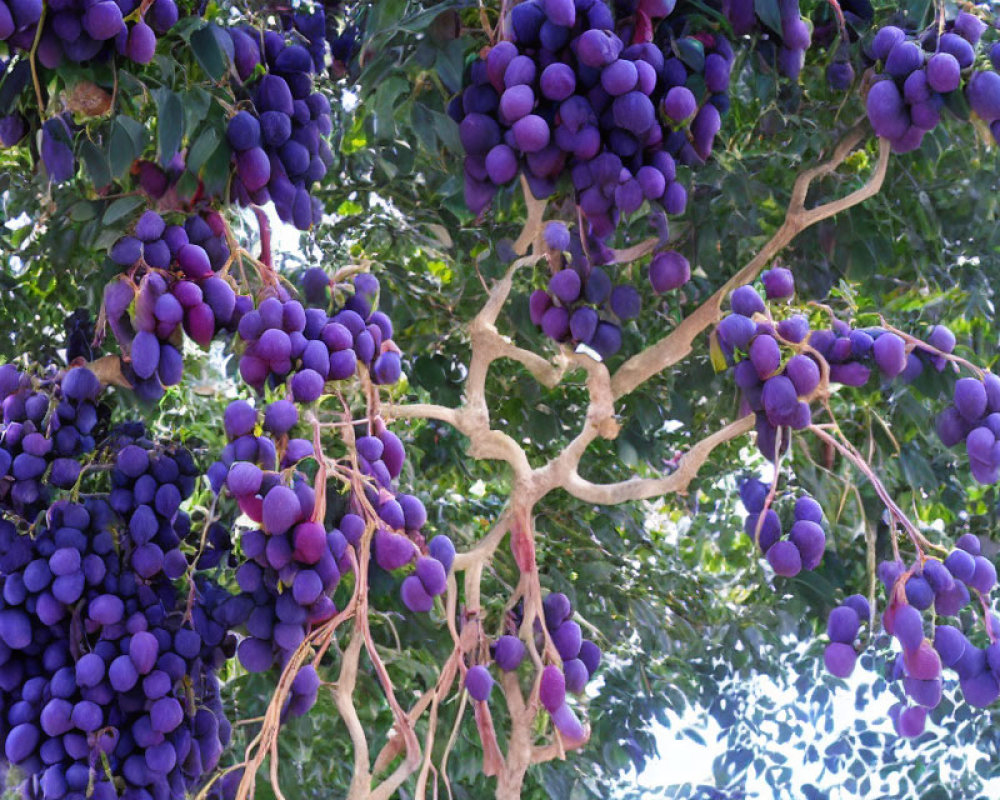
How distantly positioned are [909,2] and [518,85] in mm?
492

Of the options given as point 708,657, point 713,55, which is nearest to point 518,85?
point 713,55

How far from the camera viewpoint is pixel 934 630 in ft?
5.11

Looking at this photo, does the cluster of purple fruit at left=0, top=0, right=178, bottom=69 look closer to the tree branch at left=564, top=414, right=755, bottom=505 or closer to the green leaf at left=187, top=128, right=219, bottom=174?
the green leaf at left=187, top=128, right=219, bottom=174

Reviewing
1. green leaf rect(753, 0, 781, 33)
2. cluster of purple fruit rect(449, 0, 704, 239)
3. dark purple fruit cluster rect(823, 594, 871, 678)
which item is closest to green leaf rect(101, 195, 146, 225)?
cluster of purple fruit rect(449, 0, 704, 239)

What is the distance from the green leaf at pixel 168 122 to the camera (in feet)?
4.77

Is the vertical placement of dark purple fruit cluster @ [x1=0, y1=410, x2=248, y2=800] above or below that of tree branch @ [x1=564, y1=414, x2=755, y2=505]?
below

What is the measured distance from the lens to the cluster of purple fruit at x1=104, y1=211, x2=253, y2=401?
59.0 inches

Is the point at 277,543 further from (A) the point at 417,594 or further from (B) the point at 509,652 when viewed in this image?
(B) the point at 509,652

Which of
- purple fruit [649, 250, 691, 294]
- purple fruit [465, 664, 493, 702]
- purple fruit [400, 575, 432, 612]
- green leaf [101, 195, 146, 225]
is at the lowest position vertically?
purple fruit [465, 664, 493, 702]

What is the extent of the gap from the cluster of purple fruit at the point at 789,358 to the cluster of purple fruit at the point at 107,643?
2.03 feet

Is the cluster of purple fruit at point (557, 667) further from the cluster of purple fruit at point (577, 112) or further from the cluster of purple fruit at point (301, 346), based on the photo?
the cluster of purple fruit at point (577, 112)

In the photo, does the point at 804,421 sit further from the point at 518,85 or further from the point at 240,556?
the point at 240,556

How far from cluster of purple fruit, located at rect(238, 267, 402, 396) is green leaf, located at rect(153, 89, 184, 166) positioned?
19 centimetres

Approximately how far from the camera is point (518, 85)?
1.40m
